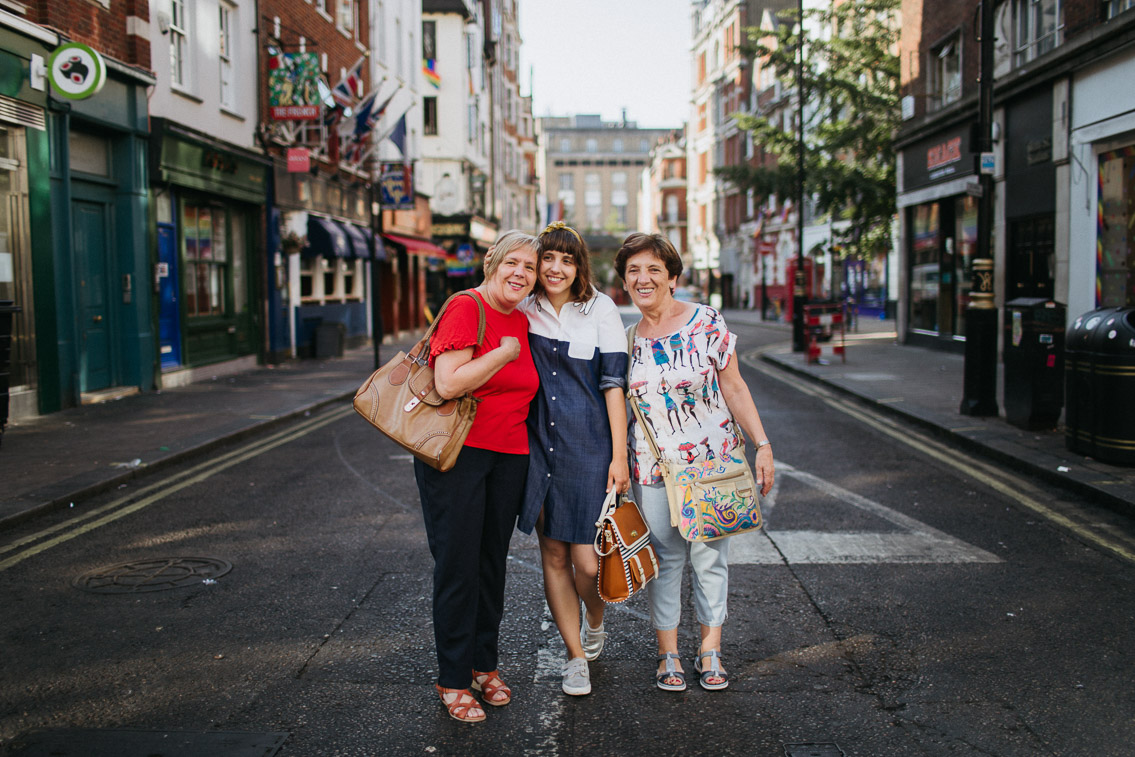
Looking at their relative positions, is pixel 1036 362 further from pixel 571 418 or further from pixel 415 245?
pixel 415 245

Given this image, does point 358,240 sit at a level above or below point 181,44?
below

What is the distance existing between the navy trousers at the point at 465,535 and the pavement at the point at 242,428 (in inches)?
165

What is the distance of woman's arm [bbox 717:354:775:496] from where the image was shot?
3.81m

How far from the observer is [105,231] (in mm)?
13586

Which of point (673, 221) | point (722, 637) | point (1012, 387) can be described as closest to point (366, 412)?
point (722, 637)

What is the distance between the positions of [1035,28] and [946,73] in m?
4.06

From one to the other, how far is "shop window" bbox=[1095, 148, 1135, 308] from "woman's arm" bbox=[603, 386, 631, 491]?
39.6 feet

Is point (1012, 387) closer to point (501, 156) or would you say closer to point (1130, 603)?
point (1130, 603)

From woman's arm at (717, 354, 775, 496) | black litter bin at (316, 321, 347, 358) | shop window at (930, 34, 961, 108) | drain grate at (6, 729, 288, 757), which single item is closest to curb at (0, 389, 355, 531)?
Result: drain grate at (6, 729, 288, 757)

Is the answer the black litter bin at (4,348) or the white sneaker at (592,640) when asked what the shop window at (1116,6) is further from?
the black litter bin at (4,348)

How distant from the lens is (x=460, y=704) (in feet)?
11.6

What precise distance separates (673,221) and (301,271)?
67512 millimetres

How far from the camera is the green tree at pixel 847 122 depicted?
81.1 feet

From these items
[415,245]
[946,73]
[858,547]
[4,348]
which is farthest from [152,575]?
[415,245]
